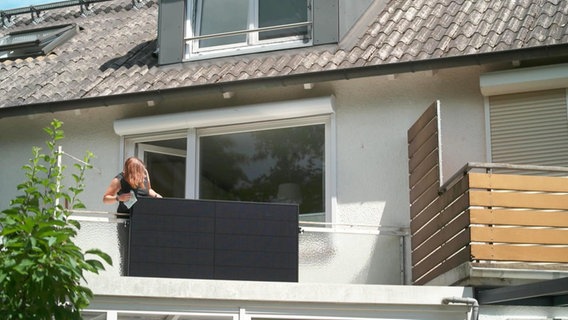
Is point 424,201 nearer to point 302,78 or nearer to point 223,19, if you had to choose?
point 302,78

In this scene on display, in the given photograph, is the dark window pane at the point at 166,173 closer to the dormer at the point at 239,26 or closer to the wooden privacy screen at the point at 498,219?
the dormer at the point at 239,26

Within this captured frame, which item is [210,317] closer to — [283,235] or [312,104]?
[283,235]

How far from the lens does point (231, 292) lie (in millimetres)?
12352

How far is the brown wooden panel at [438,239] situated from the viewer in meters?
12.1

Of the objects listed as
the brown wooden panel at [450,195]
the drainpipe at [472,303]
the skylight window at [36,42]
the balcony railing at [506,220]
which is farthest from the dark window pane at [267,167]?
the skylight window at [36,42]

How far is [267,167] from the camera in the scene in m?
14.6

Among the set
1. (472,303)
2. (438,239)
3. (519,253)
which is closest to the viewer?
(519,253)

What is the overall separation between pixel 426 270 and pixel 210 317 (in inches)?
90.3

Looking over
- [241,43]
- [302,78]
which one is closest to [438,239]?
[302,78]

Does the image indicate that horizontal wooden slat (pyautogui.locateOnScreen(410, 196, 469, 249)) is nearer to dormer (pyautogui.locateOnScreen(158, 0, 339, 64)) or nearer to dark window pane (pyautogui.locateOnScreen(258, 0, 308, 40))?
dormer (pyautogui.locateOnScreen(158, 0, 339, 64))

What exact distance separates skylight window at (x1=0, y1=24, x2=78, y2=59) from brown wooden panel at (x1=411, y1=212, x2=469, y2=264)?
257 inches

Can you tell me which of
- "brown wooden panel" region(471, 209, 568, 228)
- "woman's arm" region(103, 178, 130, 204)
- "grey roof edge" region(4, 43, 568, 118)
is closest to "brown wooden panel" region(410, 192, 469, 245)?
"brown wooden panel" region(471, 209, 568, 228)

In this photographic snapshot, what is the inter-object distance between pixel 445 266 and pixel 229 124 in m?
3.61

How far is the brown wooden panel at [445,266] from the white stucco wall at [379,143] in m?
0.37
